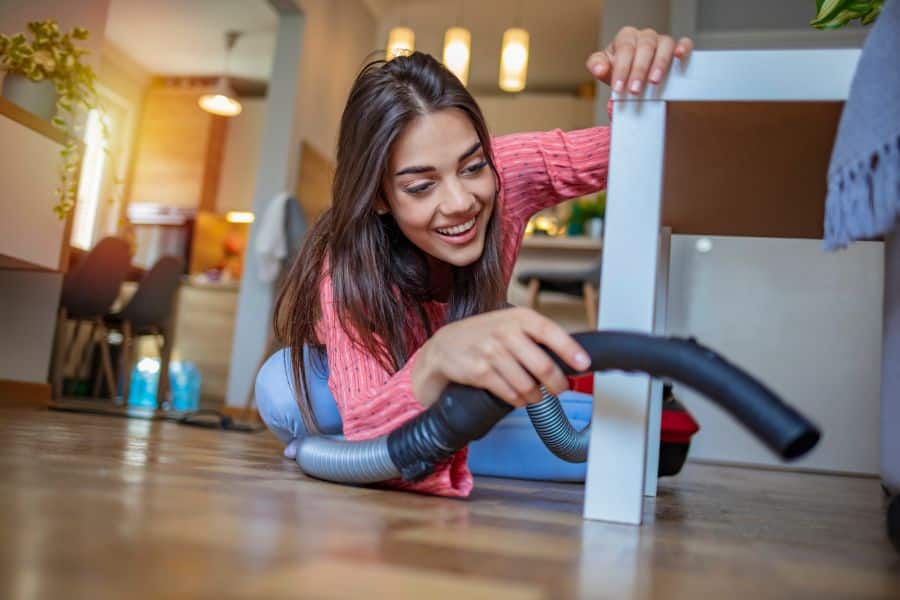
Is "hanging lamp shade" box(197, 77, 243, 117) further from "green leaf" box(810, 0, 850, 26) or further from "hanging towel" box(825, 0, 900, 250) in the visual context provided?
"hanging towel" box(825, 0, 900, 250)

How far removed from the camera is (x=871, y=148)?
0.65 m

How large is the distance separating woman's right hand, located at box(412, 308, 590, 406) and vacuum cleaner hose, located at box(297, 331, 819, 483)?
0.01 metres

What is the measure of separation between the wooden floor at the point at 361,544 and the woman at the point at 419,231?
0.13 m

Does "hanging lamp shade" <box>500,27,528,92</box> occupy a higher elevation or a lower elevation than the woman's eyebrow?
higher

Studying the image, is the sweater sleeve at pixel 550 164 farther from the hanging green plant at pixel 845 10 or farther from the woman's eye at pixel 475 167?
the hanging green plant at pixel 845 10

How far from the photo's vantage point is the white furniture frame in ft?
2.50

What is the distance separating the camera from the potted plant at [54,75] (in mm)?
2531

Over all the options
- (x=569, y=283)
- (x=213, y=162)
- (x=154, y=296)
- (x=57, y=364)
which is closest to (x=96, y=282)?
(x=154, y=296)

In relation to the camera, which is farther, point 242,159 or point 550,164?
point 242,159

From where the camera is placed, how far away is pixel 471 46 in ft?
19.5

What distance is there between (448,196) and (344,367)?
10.0 inches

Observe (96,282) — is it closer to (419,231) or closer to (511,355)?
(419,231)

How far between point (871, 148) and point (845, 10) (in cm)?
52

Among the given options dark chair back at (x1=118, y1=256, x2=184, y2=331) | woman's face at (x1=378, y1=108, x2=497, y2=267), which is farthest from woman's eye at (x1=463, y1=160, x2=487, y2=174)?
dark chair back at (x1=118, y1=256, x2=184, y2=331)
